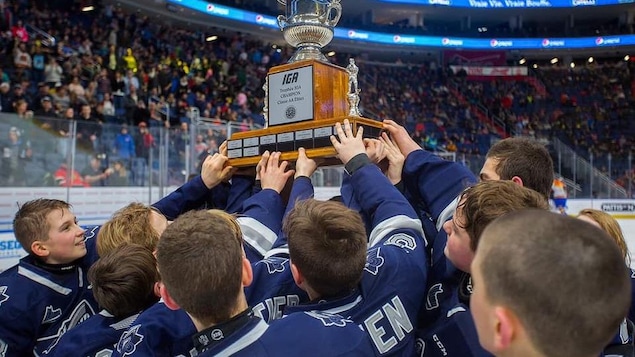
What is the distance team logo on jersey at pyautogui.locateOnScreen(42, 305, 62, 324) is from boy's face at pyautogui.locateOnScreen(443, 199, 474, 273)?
1.32 meters

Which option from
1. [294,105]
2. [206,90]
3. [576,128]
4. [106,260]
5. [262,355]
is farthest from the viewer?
[576,128]

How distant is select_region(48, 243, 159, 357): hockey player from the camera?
152 centimetres

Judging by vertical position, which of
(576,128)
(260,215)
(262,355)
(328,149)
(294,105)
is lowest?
(262,355)

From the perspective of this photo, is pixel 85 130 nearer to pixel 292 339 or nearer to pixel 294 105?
pixel 294 105

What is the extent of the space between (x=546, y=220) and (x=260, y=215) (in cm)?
100

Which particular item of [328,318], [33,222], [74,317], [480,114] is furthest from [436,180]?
[480,114]

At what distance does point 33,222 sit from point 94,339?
2.58 feet

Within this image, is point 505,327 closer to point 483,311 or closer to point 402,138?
point 483,311

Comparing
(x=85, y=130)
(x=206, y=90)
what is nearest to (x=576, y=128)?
(x=206, y=90)

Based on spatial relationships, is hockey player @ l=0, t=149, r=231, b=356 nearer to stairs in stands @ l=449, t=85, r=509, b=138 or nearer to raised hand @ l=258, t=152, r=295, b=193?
raised hand @ l=258, t=152, r=295, b=193

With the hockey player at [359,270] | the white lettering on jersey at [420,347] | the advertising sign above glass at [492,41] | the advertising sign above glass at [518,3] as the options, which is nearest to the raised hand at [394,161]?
the hockey player at [359,270]

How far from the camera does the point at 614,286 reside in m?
Result: 0.92

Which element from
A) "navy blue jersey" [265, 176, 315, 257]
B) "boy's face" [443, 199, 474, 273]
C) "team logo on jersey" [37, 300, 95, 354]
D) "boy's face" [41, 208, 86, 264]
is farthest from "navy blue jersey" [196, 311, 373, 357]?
"boy's face" [41, 208, 86, 264]

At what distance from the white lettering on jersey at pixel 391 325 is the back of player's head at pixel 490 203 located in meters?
0.24
